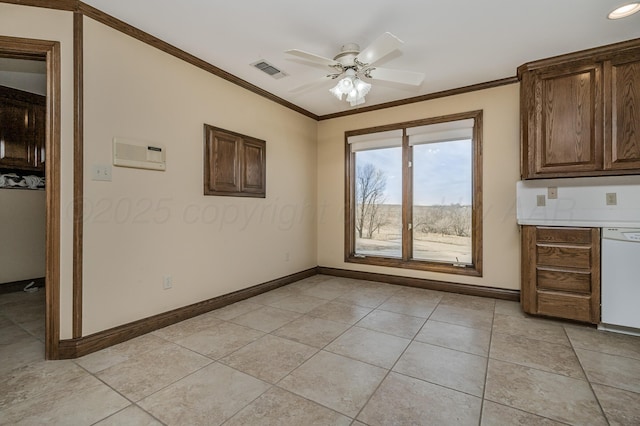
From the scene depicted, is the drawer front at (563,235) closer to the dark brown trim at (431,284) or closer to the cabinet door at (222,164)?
the dark brown trim at (431,284)

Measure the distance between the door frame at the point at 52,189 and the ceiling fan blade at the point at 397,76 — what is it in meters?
2.46

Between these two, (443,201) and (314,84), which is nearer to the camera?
(314,84)

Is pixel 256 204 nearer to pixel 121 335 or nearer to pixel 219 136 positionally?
pixel 219 136

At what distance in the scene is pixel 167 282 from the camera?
9.07 feet

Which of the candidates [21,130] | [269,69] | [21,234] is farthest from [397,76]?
[21,234]

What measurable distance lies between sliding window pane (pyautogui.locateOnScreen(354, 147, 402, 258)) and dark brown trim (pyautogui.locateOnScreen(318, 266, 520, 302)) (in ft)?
1.14

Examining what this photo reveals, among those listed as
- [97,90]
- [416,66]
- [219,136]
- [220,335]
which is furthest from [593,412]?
[97,90]

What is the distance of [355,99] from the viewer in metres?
2.73

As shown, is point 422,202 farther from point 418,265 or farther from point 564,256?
point 564,256

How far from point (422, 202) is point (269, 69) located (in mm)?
2652

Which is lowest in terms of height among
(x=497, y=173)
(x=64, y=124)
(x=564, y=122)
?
(x=497, y=173)

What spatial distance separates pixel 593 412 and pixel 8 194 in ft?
20.9

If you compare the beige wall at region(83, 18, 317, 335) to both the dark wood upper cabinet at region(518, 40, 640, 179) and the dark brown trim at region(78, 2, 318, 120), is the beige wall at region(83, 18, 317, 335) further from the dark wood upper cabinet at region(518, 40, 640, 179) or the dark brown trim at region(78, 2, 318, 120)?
the dark wood upper cabinet at region(518, 40, 640, 179)

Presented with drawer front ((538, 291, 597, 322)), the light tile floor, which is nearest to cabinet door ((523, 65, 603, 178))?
drawer front ((538, 291, 597, 322))
